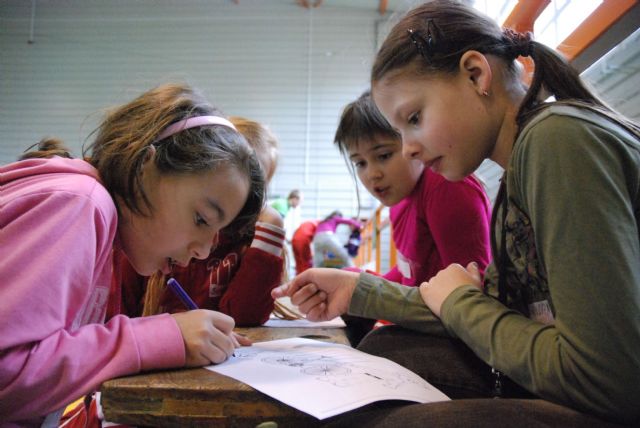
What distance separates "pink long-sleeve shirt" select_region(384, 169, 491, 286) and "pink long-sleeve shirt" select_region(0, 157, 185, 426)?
0.79 meters

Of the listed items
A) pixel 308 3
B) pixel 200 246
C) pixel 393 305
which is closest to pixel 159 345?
pixel 200 246

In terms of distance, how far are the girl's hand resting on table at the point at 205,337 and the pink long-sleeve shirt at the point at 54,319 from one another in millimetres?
16

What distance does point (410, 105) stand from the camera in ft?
2.84

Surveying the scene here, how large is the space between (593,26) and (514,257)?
0.42 metres

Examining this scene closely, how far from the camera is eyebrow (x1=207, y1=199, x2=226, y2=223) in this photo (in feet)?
2.94

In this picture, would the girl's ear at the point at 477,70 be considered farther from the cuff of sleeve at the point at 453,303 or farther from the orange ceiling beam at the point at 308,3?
the orange ceiling beam at the point at 308,3

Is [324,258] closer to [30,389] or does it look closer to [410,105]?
[410,105]

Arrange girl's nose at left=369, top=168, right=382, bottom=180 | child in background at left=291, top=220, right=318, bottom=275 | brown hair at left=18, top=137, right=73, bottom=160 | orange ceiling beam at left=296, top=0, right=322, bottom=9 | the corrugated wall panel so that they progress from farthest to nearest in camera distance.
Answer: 1. orange ceiling beam at left=296, top=0, right=322, bottom=9
2. the corrugated wall panel
3. child in background at left=291, top=220, right=318, bottom=275
4. girl's nose at left=369, top=168, right=382, bottom=180
5. brown hair at left=18, top=137, right=73, bottom=160

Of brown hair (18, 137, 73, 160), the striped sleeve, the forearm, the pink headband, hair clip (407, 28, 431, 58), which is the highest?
hair clip (407, 28, 431, 58)

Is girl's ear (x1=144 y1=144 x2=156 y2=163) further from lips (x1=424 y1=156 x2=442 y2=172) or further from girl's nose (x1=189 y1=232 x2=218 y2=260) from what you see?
lips (x1=424 y1=156 x2=442 y2=172)

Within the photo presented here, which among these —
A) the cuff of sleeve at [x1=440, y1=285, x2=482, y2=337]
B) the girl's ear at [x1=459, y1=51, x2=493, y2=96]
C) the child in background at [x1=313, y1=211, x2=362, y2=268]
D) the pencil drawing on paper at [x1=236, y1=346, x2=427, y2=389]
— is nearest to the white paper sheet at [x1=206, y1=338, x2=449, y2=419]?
the pencil drawing on paper at [x1=236, y1=346, x2=427, y2=389]

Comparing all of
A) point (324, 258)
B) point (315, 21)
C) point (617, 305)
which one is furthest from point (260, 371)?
point (315, 21)

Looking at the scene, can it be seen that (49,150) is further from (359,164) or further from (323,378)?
(359,164)

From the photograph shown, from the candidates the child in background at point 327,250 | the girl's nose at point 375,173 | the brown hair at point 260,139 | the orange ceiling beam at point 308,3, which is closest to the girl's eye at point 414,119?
the girl's nose at point 375,173
